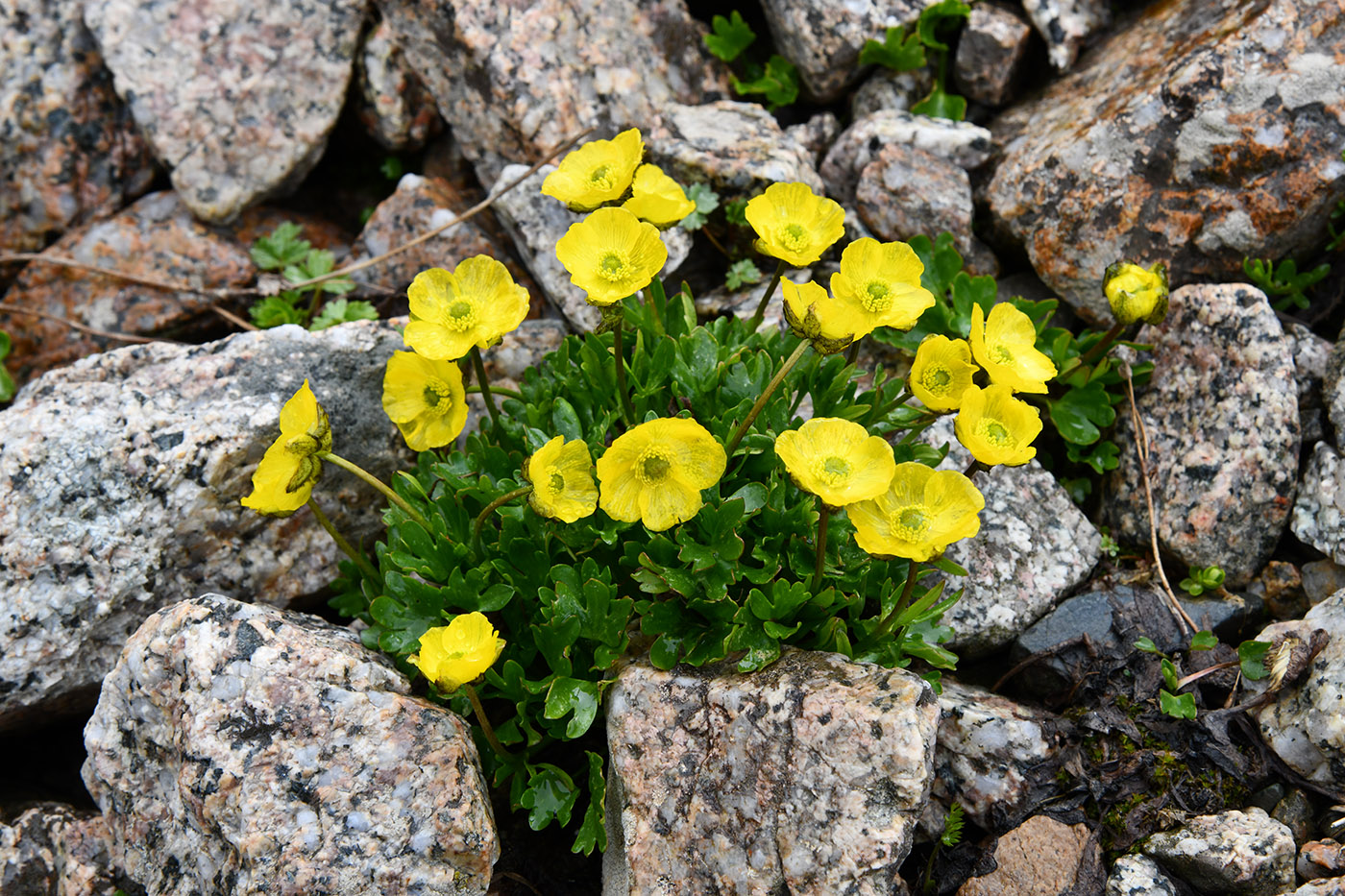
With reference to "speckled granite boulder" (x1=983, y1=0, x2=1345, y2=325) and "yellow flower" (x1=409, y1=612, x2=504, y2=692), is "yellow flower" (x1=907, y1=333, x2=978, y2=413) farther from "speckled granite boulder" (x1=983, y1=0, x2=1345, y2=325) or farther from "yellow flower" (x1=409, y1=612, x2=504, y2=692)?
"yellow flower" (x1=409, y1=612, x2=504, y2=692)

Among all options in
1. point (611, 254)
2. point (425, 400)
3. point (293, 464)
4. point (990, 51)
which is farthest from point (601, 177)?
point (990, 51)

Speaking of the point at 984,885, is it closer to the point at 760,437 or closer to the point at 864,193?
the point at 760,437

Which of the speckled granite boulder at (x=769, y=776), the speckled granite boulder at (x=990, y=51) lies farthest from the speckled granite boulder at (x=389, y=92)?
the speckled granite boulder at (x=769, y=776)

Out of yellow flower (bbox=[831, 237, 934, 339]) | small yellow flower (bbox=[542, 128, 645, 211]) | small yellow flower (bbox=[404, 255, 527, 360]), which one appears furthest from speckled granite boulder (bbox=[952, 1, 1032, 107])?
small yellow flower (bbox=[404, 255, 527, 360])

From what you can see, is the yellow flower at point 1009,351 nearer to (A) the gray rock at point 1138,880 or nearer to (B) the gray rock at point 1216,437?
(B) the gray rock at point 1216,437

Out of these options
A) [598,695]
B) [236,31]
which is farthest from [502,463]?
[236,31]
